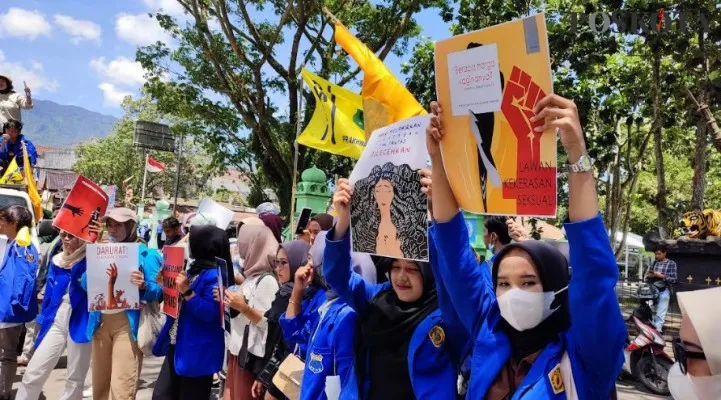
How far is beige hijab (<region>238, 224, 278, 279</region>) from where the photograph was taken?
4047 mm

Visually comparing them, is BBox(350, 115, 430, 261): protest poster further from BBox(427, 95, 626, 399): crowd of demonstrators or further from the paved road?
the paved road

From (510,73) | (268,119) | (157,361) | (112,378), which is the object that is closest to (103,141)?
(268,119)

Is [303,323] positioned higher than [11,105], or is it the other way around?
Answer: [11,105]

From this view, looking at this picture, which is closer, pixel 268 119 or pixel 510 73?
pixel 510 73

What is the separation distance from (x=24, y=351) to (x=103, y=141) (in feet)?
121

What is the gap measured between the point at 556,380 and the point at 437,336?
59cm

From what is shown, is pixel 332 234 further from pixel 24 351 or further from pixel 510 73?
pixel 24 351

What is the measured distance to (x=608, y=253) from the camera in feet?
5.37

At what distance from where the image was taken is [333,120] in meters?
6.45

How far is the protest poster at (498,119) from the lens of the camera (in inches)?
67.6

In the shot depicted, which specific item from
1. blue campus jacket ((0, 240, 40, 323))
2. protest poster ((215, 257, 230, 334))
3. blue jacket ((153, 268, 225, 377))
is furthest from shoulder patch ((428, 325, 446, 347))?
blue campus jacket ((0, 240, 40, 323))

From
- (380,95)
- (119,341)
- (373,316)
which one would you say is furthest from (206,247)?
(373,316)

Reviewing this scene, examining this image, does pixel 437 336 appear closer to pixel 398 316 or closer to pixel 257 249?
pixel 398 316

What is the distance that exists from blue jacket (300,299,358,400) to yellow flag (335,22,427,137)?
49.3 inches
